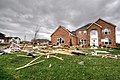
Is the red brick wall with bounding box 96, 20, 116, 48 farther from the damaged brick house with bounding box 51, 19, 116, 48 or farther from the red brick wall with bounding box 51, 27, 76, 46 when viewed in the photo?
the red brick wall with bounding box 51, 27, 76, 46

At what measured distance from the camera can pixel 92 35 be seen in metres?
43.7

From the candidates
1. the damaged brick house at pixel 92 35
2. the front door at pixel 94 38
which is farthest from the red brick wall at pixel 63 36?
the front door at pixel 94 38

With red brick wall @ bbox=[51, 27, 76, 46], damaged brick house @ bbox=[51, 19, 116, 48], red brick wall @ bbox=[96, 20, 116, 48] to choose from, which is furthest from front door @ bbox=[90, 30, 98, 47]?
red brick wall @ bbox=[51, 27, 76, 46]

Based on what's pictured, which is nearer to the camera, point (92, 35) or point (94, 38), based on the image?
point (94, 38)

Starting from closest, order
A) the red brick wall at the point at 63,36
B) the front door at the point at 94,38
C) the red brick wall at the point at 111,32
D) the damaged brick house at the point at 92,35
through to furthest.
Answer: the red brick wall at the point at 111,32
the damaged brick house at the point at 92,35
the red brick wall at the point at 63,36
the front door at the point at 94,38

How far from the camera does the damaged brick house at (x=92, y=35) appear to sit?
4246 centimetres

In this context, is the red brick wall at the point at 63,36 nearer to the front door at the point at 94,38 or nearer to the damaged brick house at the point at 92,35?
the damaged brick house at the point at 92,35

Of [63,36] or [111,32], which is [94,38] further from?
[63,36]

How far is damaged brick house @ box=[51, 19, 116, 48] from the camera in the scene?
4246 centimetres

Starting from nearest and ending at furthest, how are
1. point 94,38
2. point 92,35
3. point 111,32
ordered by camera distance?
point 111,32
point 94,38
point 92,35

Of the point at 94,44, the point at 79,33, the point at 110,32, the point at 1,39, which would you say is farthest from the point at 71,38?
→ the point at 1,39

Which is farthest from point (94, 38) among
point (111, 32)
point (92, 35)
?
point (111, 32)

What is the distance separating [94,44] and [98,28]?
527 cm

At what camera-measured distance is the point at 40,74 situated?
6719mm
